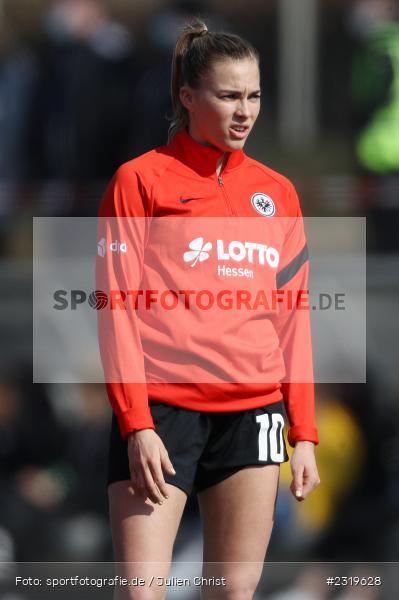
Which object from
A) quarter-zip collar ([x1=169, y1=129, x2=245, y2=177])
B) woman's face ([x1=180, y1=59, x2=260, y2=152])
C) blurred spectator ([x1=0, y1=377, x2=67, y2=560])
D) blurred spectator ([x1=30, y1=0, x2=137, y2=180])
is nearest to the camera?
woman's face ([x1=180, y1=59, x2=260, y2=152])

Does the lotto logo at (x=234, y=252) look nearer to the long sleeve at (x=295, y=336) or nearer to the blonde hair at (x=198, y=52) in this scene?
the long sleeve at (x=295, y=336)

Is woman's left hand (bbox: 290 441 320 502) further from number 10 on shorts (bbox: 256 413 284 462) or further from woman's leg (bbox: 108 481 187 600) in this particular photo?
woman's leg (bbox: 108 481 187 600)

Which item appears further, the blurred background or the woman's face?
the blurred background

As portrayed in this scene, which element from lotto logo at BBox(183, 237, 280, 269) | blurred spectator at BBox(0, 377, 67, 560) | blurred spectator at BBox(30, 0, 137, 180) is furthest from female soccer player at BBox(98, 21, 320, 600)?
blurred spectator at BBox(30, 0, 137, 180)

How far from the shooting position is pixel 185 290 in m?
2.72

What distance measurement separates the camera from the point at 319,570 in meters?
5.56

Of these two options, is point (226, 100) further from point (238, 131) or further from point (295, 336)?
point (295, 336)

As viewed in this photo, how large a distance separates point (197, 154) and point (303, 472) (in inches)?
29.3

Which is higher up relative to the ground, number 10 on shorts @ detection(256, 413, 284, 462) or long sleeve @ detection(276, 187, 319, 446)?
long sleeve @ detection(276, 187, 319, 446)

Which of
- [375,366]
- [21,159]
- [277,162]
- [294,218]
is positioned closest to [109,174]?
[21,159]

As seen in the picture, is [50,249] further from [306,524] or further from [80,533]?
[306,524]

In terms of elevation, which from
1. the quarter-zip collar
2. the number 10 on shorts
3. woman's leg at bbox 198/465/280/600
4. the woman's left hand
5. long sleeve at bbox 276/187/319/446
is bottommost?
woman's leg at bbox 198/465/280/600

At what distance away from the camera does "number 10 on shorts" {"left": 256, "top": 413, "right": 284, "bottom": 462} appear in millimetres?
2770

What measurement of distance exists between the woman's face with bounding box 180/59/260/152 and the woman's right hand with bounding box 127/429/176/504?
0.67 metres
